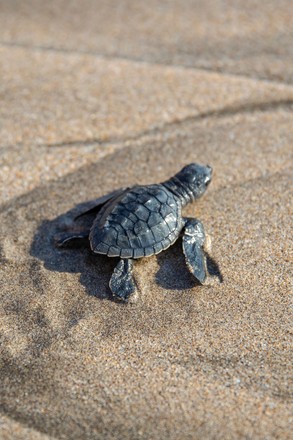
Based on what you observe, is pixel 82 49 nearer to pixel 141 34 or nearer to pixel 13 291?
pixel 141 34

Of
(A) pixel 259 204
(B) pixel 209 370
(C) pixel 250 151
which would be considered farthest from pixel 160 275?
(C) pixel 250 151

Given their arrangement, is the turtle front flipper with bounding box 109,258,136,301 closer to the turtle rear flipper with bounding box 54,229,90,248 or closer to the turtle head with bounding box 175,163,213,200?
the turtle rear flipper with bounding box 54,229,90,248

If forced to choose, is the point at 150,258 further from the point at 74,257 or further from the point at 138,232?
the point at 74,257

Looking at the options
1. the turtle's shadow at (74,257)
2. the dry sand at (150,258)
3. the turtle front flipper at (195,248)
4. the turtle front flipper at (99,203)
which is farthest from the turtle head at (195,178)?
the turtle's shadow at (74,257)

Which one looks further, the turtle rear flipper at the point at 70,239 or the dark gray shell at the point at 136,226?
the turtle rear flipper at the point at 70,239

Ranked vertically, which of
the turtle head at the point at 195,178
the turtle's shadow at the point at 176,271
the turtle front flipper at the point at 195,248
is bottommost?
the turtle's shadow at the point at 176,271

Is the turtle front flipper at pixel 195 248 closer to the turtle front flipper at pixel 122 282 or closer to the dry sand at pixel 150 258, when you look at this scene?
the dry sand at pixel 150 258

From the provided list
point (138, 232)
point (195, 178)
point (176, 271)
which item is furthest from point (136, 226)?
point (195, 178)
